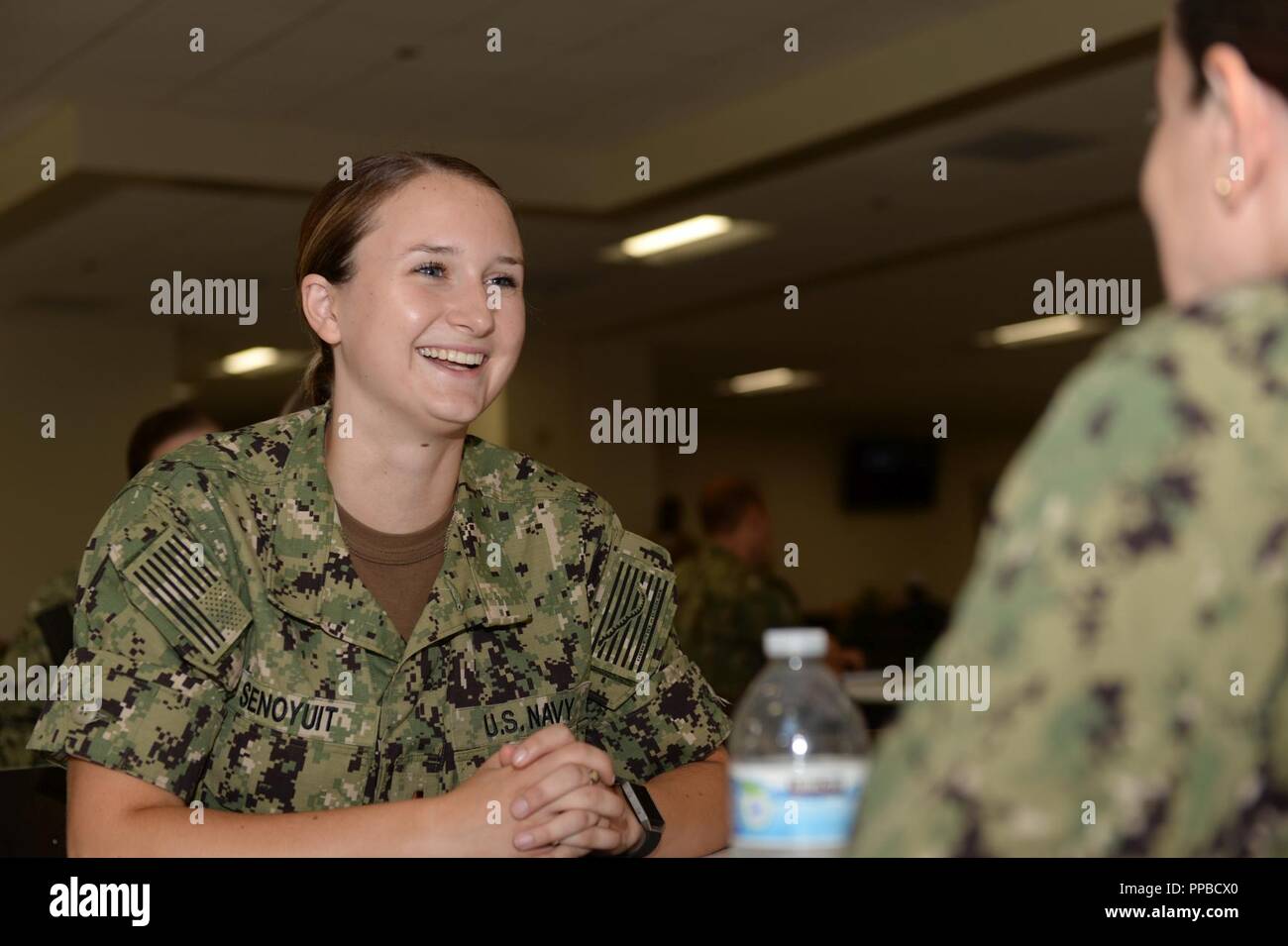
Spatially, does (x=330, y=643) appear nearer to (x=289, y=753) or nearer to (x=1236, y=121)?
(x=289, y=753)

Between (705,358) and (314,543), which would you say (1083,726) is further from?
(705,358)

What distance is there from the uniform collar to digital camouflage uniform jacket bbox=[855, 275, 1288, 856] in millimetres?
1023

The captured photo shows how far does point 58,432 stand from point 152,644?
8.49m

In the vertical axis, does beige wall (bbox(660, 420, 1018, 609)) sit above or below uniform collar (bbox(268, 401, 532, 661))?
above

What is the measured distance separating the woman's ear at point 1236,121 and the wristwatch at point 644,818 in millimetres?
913

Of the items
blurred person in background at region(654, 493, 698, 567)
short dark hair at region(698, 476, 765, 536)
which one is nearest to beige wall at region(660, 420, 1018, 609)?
blurred person in background at region(654, 493, 698, 567)

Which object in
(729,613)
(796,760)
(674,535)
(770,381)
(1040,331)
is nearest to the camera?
(796,760)

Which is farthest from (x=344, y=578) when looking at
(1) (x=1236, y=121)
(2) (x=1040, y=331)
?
(2) (x=1040, y=331)

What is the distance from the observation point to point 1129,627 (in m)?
0.65

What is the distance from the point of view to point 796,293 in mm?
8797

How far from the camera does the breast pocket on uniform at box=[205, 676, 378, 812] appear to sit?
157 cm

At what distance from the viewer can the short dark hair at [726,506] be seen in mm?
5531

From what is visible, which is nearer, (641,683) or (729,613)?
(641,683)

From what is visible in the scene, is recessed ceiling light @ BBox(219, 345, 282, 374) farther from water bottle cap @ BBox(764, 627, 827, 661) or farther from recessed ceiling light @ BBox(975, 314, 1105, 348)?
water bottle cap @ BBox(764, 627, 827, 661)
